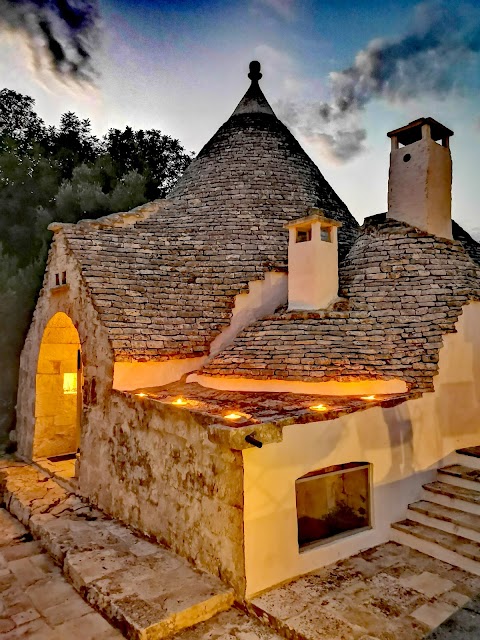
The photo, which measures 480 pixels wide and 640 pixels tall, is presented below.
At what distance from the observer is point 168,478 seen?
245 inches

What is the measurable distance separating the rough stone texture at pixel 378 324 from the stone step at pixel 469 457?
4.64 feet

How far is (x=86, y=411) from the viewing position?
8.64m

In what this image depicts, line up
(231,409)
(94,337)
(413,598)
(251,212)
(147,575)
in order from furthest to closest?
(251,212)
(94,337)
(231,409)
(147,575)
(413,598)

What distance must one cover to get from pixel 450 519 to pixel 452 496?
0.45 m

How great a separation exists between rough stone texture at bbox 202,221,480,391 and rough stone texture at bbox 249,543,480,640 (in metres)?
2.69

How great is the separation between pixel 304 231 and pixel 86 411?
6.04 metres

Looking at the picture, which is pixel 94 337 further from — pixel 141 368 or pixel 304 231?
pixel 304 231

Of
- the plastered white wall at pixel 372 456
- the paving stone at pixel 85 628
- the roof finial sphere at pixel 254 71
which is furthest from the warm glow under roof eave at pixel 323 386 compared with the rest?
the roof finial sphere at pixel 254 71

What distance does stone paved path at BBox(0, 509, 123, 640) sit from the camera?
4.79 metres

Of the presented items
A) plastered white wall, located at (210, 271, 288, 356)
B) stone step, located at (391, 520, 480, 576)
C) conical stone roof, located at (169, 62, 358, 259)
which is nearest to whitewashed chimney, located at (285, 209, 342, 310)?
plastered white wall, located at (210, 271, 288, 356)

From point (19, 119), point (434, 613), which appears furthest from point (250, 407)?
point (19, 119)

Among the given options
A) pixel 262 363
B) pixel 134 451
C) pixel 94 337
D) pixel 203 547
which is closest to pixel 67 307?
pixel 94 337

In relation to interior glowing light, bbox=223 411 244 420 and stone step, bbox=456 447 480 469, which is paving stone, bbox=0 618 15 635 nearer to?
interior glowing light, bbox=223 411 244 420

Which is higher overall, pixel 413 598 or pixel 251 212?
pixel 251 212
